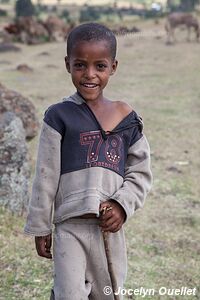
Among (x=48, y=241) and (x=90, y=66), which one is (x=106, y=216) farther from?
(x=90, y=66)

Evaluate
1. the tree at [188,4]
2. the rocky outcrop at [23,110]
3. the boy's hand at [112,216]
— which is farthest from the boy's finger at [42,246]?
the tree at [188,4]

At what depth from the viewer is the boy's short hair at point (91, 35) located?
6.89 feet

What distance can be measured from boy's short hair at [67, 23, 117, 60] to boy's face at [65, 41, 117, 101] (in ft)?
0.05

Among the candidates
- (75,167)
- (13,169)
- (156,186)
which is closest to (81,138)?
(75,167)

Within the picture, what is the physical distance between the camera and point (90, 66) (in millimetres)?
2111

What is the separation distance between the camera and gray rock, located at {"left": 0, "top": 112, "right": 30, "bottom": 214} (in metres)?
4.07

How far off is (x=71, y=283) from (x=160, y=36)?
17371 mm

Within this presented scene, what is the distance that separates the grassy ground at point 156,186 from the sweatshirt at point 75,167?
3.84ft

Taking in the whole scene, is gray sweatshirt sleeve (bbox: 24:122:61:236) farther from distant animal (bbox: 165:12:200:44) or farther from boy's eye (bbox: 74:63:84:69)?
distant animal (bbox: 165:12:200:44)

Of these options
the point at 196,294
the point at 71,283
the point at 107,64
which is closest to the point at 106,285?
the point at 71,283

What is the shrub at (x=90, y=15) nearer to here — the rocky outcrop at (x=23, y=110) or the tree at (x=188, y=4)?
the tree at (x=188, y=4)

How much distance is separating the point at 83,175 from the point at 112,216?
19 cm

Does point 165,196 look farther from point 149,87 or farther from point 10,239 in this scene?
point 149,87

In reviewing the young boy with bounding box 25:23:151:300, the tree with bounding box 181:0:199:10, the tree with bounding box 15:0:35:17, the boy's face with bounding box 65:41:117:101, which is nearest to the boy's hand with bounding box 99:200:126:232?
the young boy with bounding box 25:23:151:300
